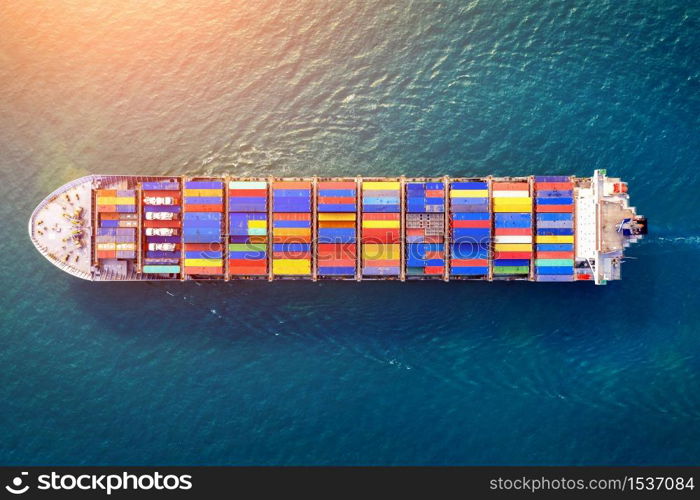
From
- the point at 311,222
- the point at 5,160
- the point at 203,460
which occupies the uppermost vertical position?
the point at 5,160

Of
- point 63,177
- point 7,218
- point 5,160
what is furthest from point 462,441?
point 5,160

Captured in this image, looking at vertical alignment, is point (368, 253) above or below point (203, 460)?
above

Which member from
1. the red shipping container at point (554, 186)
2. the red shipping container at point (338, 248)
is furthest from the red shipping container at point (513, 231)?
the red shipping container at point (338, 248)

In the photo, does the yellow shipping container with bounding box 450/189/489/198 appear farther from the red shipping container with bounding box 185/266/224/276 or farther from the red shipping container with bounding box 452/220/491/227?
the red shipping container with bounding box 185/266/224/276

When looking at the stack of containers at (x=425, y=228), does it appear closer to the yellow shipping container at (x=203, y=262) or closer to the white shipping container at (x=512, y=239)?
the white shipping container at (x=512, y=239)

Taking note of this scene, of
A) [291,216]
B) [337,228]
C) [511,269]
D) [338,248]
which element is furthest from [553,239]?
[291,216]

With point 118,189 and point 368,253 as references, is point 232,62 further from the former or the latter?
point 368,253

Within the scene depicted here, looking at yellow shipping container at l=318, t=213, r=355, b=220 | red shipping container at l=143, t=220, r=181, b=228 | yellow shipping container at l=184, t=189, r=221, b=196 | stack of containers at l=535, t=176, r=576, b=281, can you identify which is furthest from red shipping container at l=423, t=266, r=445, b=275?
red shipping container at l=143, t=220, r=181, b=228

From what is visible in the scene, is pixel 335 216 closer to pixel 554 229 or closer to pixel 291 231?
pixel 291 231
